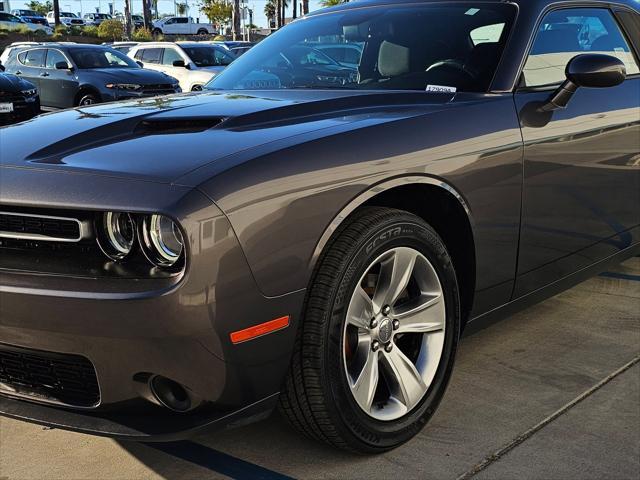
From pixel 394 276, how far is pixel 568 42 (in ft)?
5.48

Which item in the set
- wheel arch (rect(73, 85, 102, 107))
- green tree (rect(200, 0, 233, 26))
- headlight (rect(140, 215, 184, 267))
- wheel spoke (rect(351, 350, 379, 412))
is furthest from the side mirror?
green tree (rect(200, 0, 233, 26))

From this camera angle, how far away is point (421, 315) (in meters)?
2.78

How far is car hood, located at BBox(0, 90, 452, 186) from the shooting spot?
2.28m

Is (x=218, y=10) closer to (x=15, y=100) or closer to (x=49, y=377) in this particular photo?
(x=15, y=100)

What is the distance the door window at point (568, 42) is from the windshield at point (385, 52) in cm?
18

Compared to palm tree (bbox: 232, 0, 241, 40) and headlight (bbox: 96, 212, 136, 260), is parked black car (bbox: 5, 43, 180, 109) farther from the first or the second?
palm tree (bbox: 232, 0, 241, 40)

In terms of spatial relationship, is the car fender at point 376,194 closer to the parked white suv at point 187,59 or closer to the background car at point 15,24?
the parked white suv at point 187,59

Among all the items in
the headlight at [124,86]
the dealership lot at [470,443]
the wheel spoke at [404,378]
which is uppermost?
the headlight at [124,86]

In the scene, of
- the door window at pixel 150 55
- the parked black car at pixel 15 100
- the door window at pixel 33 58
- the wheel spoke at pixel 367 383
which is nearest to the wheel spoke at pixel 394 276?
the wheel spoke at pixel 367 383

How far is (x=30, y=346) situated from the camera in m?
2.25

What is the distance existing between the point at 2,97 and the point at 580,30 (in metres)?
9.61

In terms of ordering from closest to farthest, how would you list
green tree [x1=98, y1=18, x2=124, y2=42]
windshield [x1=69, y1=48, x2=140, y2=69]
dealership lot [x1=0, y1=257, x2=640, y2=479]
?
dealership lot [x1=0, y1=257, x2=640, y2=479] → windshield [x1=69, y1=48, x2=140, y2=69] → green tree [x1=98, y1=18, x2=124, y2=42]

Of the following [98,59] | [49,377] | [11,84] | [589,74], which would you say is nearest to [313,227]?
[49,377]

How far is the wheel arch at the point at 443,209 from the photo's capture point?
2642mm
